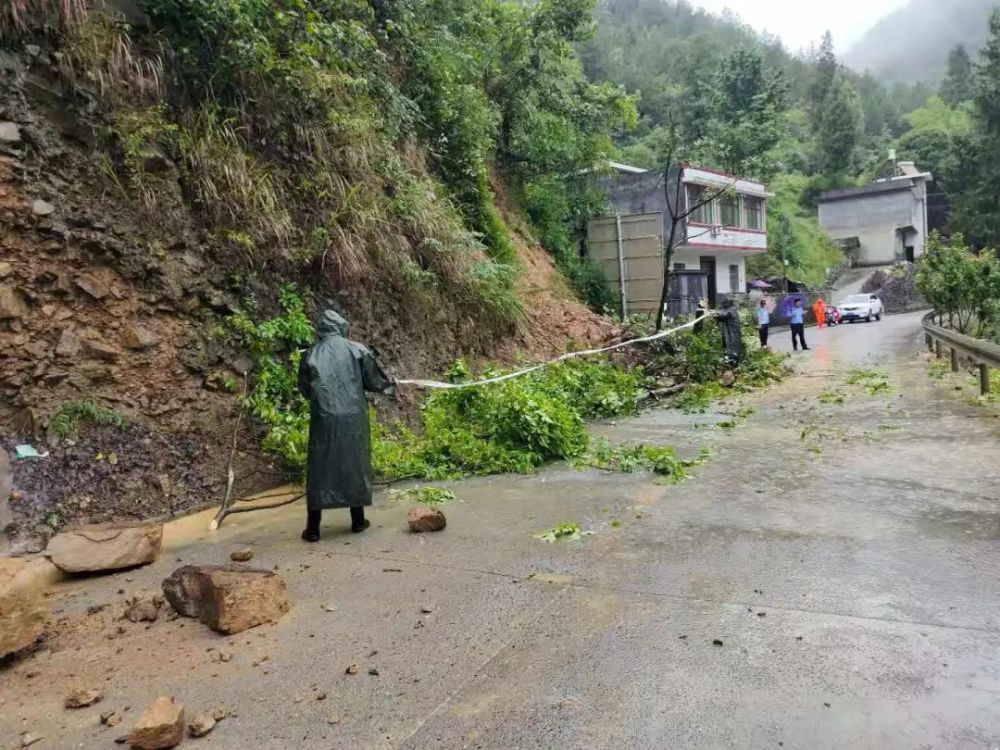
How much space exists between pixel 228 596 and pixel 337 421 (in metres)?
1.86

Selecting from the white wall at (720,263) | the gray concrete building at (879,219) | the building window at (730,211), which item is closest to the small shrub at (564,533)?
the white wall at (720,263)

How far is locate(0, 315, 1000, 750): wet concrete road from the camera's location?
2.78 m

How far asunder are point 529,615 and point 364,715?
114 cm

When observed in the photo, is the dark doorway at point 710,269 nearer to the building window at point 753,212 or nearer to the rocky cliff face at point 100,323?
the building window at point 753,212

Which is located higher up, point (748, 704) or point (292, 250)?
point (292, 250)

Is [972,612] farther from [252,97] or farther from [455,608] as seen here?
[252,97]

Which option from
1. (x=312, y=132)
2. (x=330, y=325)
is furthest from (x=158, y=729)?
(x=312, y=132)

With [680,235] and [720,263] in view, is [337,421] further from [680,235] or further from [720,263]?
[720,263]

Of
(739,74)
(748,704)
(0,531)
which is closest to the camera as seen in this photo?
(748,704)

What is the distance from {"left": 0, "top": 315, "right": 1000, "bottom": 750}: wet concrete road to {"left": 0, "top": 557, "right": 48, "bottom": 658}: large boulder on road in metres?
0.14

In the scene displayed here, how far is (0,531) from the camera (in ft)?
16.5

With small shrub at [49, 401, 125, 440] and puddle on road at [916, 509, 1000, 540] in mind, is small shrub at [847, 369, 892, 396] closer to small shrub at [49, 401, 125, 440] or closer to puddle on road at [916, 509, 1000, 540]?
puddle on road at [916, 509, 1000, 540]

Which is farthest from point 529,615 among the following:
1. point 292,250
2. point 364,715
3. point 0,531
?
point 292,250

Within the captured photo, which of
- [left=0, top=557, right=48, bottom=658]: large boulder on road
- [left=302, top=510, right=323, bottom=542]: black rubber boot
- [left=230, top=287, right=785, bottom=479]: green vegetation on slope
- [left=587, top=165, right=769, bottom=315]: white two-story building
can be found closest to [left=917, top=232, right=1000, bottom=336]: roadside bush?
[left=587, top=165, right=769, bottom=315]: white two-story building
